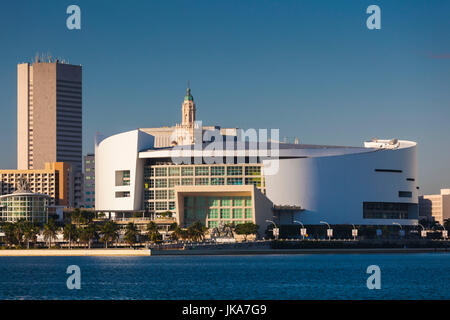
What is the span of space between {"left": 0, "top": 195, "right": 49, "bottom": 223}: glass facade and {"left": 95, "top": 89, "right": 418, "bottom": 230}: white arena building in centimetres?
A: 1335

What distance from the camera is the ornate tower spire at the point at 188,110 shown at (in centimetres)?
19312

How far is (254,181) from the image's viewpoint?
15225 cm

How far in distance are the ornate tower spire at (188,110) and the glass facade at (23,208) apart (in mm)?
50697

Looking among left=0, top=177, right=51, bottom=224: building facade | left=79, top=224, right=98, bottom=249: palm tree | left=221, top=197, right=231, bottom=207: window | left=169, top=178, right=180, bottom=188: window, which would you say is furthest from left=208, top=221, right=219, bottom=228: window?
left=0, top=177, right=51, bottom=224: building facade

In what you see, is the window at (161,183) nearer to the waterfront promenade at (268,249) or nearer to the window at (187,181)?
the window at (187,181)

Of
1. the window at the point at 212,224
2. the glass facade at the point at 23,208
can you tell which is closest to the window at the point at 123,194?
the glass facade at the point at 23,208

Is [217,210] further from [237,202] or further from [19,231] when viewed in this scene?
[19,231]

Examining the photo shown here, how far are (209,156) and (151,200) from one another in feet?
47.1

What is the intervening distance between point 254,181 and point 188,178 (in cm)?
1202

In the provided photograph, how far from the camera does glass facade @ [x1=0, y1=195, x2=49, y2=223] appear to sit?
15088 centimetres

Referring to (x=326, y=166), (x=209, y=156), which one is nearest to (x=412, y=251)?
(x=326, y=166)

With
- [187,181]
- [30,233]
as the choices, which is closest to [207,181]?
[187,181]

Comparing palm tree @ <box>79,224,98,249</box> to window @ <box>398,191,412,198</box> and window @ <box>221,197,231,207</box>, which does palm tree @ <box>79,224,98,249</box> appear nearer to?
window @ <box>221,197,231,207</box>
